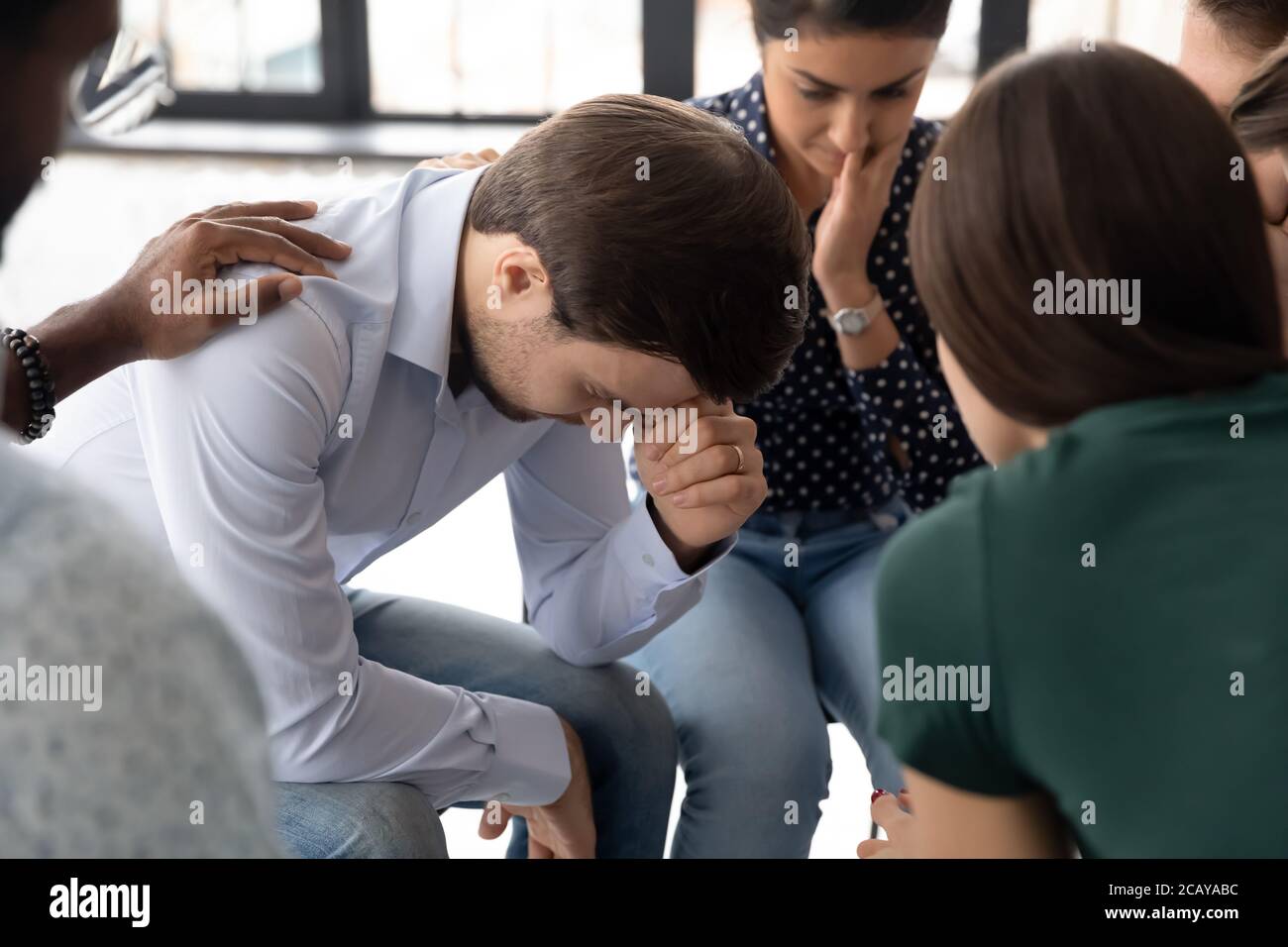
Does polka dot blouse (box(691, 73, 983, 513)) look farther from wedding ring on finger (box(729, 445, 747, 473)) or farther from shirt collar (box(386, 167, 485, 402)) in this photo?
shirt collar (box(386, 167, 485, 402))

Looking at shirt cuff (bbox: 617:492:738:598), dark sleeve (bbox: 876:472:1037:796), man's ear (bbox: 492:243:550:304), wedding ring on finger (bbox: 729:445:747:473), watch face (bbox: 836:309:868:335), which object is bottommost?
shirt cuff (bbox: 617:492:738:598)

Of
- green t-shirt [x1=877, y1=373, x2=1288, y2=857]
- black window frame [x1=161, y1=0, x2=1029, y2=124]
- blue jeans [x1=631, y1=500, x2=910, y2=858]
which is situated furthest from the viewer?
black window frame [x1=161, y1=0, x2=1029, y2=124]

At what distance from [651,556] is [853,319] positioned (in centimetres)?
41

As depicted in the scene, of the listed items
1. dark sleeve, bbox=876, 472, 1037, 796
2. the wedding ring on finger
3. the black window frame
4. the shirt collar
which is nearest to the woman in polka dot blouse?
the wedding ring on finger

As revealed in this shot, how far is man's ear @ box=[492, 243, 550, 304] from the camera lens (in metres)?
1.12

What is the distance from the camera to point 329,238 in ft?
3.78

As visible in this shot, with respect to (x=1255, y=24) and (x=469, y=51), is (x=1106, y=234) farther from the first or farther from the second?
(x=469, y=51)

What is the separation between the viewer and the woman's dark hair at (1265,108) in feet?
3.97

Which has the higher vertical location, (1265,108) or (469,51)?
(1265,108)

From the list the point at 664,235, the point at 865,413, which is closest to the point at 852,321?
the point at 865,413

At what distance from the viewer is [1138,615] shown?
2.25ft

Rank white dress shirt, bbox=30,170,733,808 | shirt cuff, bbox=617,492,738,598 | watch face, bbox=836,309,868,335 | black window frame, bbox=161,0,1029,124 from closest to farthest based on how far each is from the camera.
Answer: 1. white dress shirt, bbox=30,170,733,808
2. shirt cuff, bbox=617,492,738,598
3. watch face, bbox=836,309,868,335
4. black window frame, bbox=161,0,1029,124

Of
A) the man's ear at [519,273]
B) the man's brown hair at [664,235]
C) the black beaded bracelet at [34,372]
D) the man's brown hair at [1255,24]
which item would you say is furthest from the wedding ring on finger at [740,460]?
the man's brown hair at [1255,24]

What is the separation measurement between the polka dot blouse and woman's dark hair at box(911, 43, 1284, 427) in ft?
2.45
